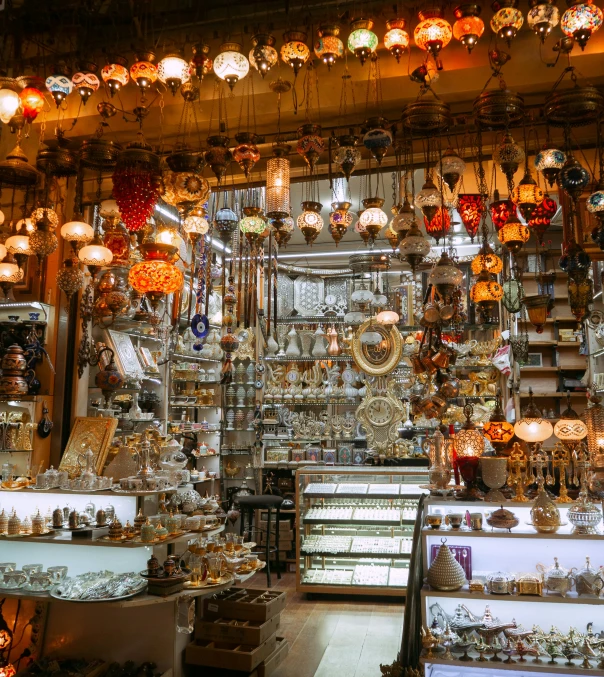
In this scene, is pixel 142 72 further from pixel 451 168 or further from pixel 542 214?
pixel 542 214

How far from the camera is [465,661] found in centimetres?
319

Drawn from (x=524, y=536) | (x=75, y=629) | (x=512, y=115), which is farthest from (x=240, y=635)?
(x=512, y=115)

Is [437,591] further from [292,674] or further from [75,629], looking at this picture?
[75,629]

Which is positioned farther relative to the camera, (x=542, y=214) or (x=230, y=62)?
(x=542, y=214)

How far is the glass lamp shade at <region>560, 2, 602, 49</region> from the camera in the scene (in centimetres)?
323

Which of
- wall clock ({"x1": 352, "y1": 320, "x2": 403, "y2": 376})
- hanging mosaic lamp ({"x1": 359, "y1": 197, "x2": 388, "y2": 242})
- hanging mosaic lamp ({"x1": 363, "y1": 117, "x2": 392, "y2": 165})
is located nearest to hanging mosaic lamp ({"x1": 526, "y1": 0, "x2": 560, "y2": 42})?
hanging mosaic lamp ({"x1": 363, "y1": 117, "x2": 392, "y2": 165})

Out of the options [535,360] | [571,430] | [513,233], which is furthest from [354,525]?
[513,233]

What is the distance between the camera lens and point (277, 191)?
410 centimetres

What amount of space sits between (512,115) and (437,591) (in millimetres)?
2747

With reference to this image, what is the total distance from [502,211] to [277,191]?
5.05ft

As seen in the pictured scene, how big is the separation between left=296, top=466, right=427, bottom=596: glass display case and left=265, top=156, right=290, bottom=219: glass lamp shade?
2.85m

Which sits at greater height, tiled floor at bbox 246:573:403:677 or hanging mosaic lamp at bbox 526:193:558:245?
hanging mosaic lamp at bbox 526:193:558:245

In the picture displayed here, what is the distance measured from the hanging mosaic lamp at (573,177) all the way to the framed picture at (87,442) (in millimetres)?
3484

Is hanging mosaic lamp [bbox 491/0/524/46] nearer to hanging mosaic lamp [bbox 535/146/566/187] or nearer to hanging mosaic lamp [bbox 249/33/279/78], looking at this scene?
hanging mosaic lamp [bbox 535/146/566/187]
